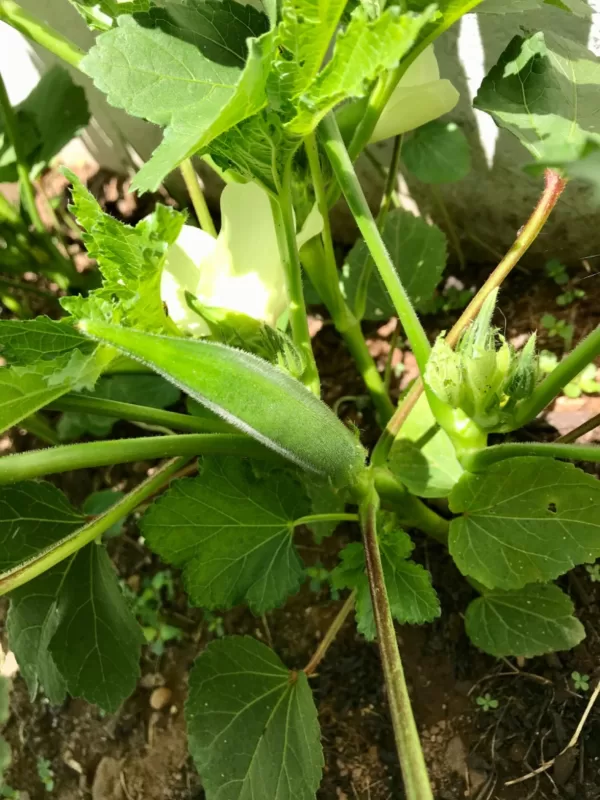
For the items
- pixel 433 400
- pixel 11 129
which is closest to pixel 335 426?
pixel 433 400

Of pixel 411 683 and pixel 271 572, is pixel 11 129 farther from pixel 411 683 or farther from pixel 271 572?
pixel 411 683

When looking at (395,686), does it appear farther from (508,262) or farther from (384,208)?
(384,208)

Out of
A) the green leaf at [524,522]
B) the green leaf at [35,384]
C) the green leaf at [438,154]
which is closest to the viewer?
the green leaf at [35,384]

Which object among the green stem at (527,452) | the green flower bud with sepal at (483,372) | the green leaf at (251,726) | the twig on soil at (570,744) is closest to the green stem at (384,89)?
the green flower bud with sepal at (483,372)

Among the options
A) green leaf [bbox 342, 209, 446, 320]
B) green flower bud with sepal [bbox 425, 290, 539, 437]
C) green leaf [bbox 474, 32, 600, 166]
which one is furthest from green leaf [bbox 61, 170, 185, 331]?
green leaf [bbox 342, 209, 446, 320]

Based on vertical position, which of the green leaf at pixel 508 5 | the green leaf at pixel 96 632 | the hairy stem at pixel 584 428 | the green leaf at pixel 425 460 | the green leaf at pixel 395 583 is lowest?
the green leaf at pixel 96 632

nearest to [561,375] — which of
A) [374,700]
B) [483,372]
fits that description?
[483,372]

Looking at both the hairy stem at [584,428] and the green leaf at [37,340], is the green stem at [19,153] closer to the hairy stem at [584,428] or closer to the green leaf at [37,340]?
the green leaf at [37,340]
